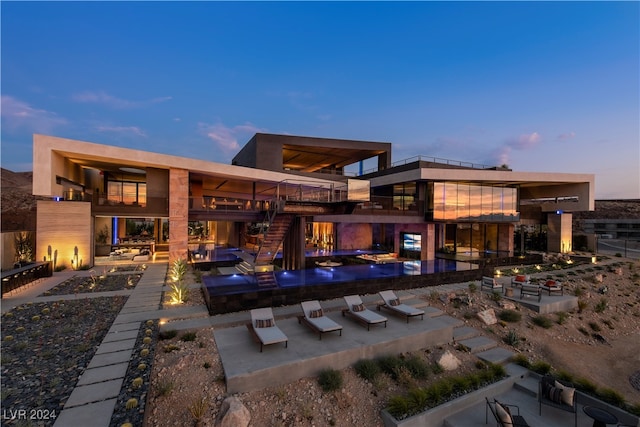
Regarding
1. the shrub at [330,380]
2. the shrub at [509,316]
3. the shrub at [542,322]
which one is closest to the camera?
the shrub at [330,380]

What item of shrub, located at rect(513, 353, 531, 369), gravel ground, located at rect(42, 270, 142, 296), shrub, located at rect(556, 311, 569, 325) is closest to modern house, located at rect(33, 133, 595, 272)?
gravel ground, located at rect(42, 270, 142, 296)

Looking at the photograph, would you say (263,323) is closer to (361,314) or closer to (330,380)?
(330,380)

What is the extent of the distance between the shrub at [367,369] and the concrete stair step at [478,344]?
3785 millimetres

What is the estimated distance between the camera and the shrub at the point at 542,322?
11.7 metres

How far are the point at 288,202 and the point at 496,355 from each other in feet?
33.3

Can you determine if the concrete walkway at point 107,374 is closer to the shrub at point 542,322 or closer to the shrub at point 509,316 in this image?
the shrub at point 509,316

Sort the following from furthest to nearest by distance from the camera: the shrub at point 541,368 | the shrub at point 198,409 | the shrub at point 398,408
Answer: the shrub at point 541,368 → the shrub at point 398,408 → the shrub at point 198,409

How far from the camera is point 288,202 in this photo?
1339 centimetres

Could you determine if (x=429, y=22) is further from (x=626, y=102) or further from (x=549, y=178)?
(x=626, y=102)

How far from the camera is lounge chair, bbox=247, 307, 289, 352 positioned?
7.21 meters

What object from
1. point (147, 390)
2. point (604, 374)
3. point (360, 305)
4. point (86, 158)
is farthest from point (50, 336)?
point (604, 374)

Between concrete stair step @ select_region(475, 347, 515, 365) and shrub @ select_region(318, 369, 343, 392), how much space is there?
16.7ft

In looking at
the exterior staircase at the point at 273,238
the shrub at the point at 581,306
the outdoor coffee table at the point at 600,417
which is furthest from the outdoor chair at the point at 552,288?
the exterior staircase at the point at 273,238

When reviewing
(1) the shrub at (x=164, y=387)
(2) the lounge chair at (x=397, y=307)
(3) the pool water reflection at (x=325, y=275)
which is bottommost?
(1) the shrub at (x=164, y=387)
